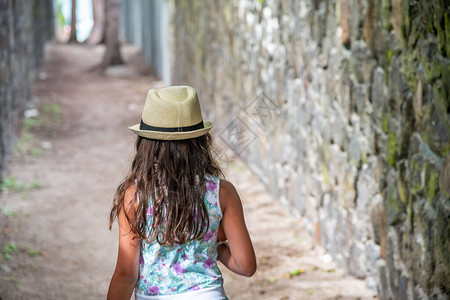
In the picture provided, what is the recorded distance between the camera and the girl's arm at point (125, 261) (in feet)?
6.73

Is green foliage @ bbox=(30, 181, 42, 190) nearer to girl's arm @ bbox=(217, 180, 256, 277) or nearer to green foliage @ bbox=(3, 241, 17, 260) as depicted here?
green foliage @ bbox=(3, 241, 17, 260)

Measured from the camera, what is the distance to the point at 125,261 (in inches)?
81.7

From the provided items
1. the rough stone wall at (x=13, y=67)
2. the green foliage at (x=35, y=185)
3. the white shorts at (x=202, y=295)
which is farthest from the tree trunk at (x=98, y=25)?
the white shorts at (x=202, y=295)

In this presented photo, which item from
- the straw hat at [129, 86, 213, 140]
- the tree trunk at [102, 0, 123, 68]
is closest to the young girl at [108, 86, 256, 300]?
the straw hat at [129, 86, 213, 140]

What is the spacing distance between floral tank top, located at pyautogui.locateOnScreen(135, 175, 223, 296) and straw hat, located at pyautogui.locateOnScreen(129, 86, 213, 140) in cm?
17

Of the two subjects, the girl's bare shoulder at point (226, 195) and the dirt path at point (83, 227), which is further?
the dirt path at point (83, 227)

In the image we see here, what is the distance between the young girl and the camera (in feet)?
6.63

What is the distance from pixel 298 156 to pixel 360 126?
1373 millimetres

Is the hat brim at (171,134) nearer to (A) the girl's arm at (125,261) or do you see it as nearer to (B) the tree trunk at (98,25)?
(A) the girl's arm at (125,261)

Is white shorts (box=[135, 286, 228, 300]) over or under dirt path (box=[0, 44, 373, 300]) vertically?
over

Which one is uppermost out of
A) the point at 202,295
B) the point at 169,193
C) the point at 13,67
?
the point at 169,193

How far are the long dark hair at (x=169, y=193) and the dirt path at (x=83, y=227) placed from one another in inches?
70.4

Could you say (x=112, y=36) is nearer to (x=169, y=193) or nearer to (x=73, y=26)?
(x=73, y=26)

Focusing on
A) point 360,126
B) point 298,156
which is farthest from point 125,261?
point 298,156
